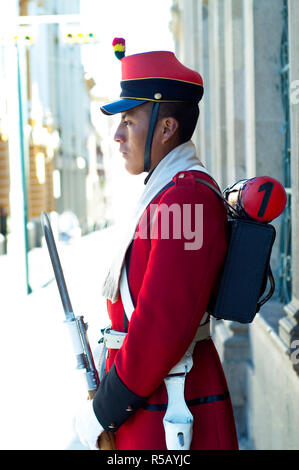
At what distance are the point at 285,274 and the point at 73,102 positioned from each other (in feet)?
136

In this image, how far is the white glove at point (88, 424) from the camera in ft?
6.24

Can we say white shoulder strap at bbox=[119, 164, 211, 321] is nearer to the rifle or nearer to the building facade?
the rifle

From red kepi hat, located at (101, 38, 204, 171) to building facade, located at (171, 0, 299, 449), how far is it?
5.12ft

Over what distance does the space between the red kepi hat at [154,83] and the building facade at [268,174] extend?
5.12ft

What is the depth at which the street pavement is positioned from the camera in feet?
16.1

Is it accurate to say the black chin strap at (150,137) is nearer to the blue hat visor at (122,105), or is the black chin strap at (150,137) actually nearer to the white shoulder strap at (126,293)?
the blue hat visor at (122,105)

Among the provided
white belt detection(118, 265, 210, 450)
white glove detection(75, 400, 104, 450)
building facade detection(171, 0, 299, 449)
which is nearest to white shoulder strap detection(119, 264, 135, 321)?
white belt detection(118, 265, 210, 450)

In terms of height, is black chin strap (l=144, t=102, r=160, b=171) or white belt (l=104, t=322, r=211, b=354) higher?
black chin strap (l=144, t=102, r=160, b=171)

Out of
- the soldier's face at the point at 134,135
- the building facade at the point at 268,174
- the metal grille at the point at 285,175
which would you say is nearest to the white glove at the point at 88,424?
the soldier's face at the point at 134,135

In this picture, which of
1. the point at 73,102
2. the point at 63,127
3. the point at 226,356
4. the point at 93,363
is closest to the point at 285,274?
the point at 226,356

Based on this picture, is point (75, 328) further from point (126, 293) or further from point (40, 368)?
point (40, 368)

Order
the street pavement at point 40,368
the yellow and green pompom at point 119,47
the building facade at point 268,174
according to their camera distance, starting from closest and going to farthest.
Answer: the yellow and green pompom at point 119,47
the building facade at point 268,174
the street pavement at point 40,368

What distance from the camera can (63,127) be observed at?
40.0 metres
